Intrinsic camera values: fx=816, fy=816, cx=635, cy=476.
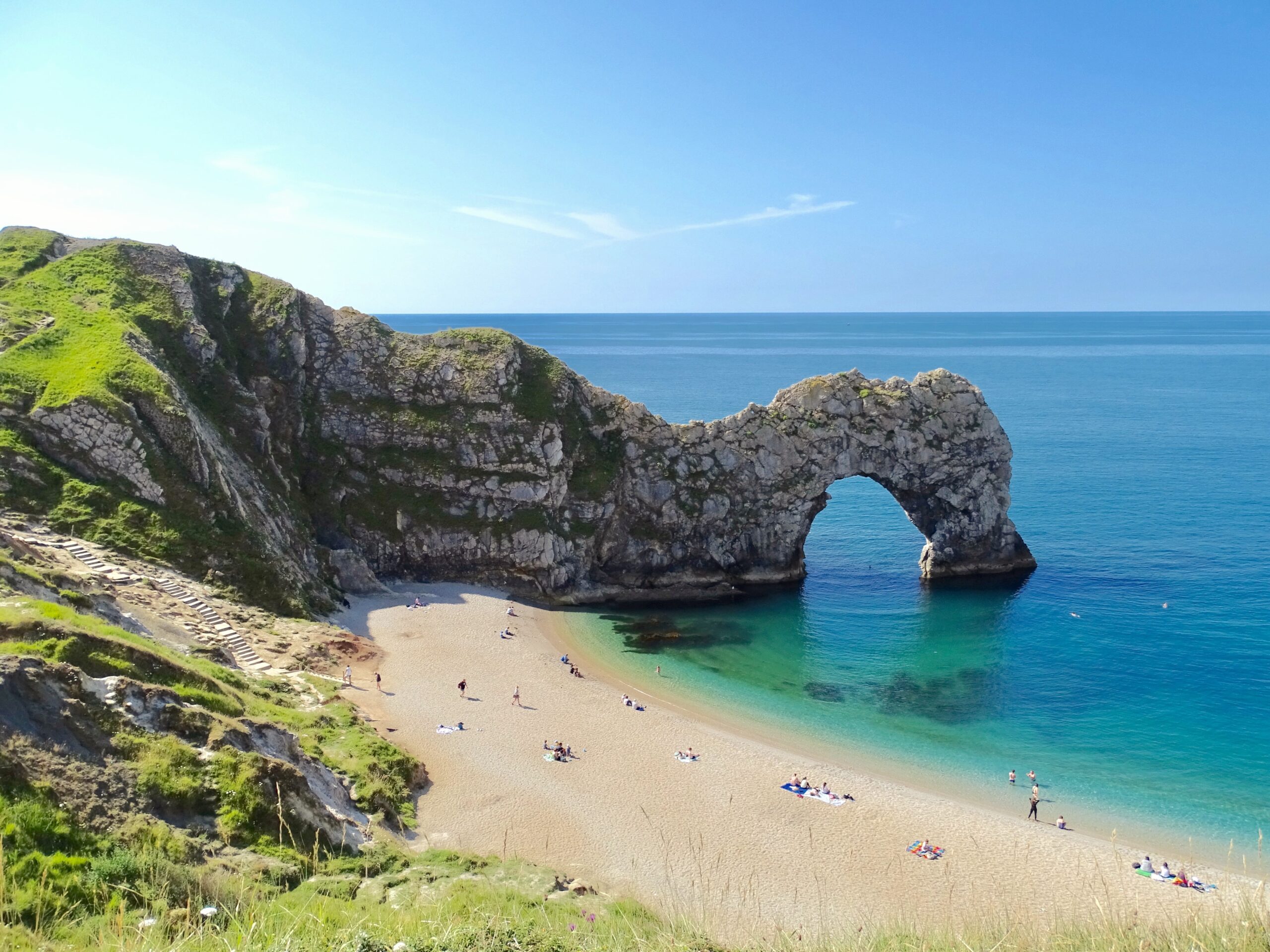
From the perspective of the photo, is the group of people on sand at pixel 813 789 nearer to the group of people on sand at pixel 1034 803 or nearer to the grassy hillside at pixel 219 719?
the group of people on sand at pixel 1034 803

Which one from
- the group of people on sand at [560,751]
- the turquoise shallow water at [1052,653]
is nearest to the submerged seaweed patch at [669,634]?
the turquoise shallow water at [1052,653]

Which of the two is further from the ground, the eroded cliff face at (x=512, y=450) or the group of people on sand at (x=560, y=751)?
the eroded cliff face at (x=512, y=450)

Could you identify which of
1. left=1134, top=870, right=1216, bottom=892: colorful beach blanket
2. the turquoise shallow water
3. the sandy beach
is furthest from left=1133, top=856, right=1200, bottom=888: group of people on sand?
the turquoise shallow water

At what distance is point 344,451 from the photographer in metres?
61.2

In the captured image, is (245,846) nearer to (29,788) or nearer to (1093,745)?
(29,788)

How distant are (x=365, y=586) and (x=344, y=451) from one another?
11.2m

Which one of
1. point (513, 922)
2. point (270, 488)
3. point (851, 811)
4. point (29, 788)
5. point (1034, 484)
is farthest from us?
point (1034, 484)

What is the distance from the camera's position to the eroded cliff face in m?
58.6

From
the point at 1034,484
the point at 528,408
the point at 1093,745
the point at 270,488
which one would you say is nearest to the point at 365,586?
the point at 270,488

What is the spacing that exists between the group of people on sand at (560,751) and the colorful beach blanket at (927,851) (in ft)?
48.1

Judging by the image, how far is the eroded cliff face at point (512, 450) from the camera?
2308 inches

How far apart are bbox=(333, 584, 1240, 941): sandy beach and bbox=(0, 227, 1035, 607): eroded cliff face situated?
17141 millimetres

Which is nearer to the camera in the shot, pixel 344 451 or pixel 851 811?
pixel 851 811

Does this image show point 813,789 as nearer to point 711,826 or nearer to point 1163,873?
point 711,826
